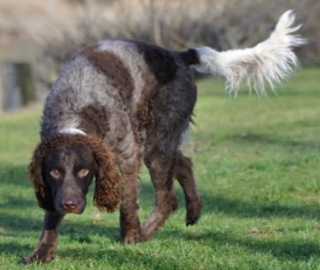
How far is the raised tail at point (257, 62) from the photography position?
9.55 metres

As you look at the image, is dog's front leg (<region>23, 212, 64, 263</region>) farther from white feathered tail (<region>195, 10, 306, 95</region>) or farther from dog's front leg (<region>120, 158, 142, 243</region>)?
white feathered tail (<region>195, 10, 306, 95</region>)

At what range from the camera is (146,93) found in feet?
29.4

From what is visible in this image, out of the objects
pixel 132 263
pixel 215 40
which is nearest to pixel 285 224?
pixel 132 263

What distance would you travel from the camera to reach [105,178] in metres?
7.99

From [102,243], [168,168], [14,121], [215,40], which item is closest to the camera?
[102,243]

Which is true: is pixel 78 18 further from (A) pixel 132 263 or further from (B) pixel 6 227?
(A) pixel 132 263

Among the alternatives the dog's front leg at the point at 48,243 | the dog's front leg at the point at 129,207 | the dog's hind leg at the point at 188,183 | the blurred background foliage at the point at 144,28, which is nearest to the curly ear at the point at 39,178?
the dog's front leg at the point at 48,243

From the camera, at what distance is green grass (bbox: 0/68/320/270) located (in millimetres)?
7477

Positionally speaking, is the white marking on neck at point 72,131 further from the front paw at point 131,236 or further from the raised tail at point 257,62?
the raised tail at point 257,62

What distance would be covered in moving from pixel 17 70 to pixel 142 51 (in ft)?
58.6

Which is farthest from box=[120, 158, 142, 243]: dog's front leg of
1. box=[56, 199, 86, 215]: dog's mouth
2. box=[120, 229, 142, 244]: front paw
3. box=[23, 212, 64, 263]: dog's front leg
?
box=[56, 199, 86, 215]: dog's mouth

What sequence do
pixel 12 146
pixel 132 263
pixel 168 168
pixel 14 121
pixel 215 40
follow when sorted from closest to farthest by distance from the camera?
pixel 132 263 < pixel 168 168 < pixel 12 146 < pixel 14 121 < pixel 215 40

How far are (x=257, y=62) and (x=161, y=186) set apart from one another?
5.27ft

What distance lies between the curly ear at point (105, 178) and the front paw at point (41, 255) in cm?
59
